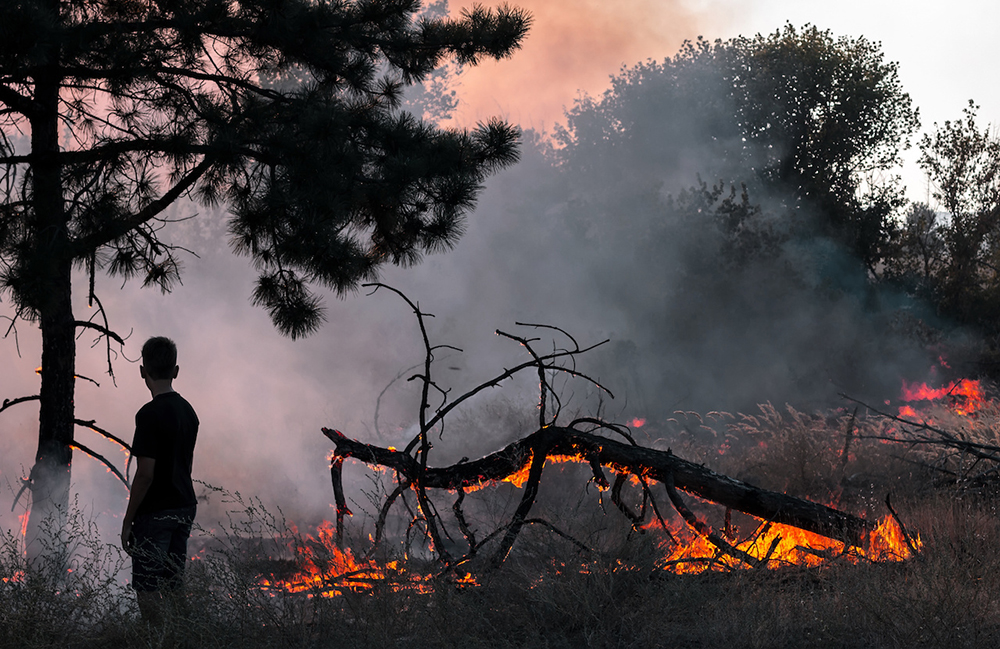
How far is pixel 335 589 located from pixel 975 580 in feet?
10.6

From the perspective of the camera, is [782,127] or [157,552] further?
[782,127]

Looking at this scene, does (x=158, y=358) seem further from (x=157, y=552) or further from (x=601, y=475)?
(x=601, y=475)

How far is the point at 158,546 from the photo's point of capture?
3.57 meters

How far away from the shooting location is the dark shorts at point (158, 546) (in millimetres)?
3514

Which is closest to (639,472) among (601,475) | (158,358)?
(601,475)

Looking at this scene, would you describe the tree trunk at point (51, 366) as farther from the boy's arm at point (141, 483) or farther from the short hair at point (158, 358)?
the boy's arm at point (141, 483)

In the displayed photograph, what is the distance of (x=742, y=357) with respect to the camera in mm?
19062

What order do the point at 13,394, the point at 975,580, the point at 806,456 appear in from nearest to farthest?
the point at 975,580
the point at 806,456
the point at 13,394

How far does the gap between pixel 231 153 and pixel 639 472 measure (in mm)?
3319

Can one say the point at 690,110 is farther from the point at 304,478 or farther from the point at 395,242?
the point at 395,242

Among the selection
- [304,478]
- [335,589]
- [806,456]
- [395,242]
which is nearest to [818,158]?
[806,456]

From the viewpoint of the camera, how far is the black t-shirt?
3564 millimetres

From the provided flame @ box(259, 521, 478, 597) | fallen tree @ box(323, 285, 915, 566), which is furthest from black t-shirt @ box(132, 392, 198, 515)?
fallen tree @ box(323, 285, 915, 566)

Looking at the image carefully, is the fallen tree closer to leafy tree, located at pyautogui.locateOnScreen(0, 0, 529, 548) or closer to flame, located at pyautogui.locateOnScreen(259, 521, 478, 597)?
flame, located at pyautogui.locateOnScreen(259, 521, 478, 597)
